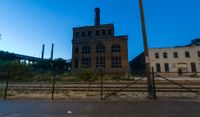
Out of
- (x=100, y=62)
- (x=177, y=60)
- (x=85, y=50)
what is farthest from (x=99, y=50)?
(x=177, y=60)

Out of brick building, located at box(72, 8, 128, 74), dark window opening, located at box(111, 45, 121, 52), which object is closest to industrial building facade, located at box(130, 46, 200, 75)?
brick building, located at box(72, 8, 128, 74)

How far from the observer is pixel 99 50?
3866 cm

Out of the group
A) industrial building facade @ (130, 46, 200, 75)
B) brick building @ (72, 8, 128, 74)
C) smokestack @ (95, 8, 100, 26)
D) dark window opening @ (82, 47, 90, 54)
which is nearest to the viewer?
brick building @ (72, 8, 128, 74)

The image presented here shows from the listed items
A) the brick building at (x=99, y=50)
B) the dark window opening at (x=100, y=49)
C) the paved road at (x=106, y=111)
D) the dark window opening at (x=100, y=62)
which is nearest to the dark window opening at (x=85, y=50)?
the brick building at (x=99, y=50)

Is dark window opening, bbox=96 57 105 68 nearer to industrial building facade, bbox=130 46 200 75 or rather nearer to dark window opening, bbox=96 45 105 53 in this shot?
dark window opening, bbox=96 45 105 53

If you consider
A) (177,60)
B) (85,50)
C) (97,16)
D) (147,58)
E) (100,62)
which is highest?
(97,16)

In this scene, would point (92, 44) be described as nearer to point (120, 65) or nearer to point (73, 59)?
point (73, 59)

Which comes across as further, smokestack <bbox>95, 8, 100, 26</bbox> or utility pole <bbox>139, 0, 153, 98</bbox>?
smokestack <bbox>95, 8, 100, 26</bbox>

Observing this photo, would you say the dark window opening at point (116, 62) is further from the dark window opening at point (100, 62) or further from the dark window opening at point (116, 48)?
the dark window opening at point (100, 62)

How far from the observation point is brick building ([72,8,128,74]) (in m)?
36.8

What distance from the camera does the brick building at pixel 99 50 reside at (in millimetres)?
36812

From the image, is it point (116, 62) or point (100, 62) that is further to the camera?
point (100, 62)

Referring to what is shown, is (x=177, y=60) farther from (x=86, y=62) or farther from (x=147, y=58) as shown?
(x=147, y=58)

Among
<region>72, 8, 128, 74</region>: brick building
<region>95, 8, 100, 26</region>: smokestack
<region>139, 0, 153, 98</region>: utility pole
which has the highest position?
<region>95, 8, 100, 26</region>: smokestack
